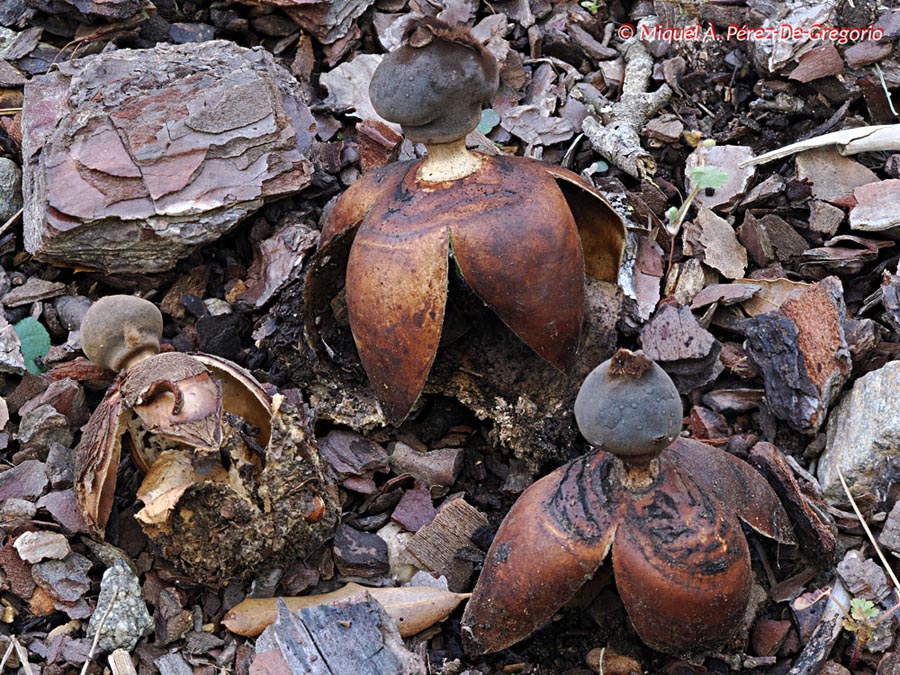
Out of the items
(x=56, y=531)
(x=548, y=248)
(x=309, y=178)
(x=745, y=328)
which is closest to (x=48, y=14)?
(x=309, y=178)

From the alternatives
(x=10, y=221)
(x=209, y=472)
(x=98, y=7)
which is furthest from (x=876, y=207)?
(x=10, y=221)

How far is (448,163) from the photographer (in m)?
2.61

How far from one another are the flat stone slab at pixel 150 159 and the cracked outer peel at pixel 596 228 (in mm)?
848

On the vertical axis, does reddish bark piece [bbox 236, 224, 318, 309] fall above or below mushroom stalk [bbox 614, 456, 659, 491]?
below

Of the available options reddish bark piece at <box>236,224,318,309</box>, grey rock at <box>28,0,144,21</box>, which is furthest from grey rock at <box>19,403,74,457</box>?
grey rock at <box>28,0,144,21</box>

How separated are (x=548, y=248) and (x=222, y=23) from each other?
5.59 ft

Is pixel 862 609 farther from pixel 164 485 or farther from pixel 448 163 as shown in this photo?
pixel 164 485

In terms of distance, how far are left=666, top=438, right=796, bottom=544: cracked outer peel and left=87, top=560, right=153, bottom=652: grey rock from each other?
1304 mm

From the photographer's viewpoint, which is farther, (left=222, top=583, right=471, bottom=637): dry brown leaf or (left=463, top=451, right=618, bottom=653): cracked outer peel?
(left=222, top=583, right=471, bottom=637): dry brown leaf

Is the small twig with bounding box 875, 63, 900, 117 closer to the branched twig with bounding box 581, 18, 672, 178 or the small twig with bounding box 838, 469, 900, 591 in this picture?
the branched twig with bounding box 581, 18, 672, 178

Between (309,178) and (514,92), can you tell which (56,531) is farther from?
(514,92)

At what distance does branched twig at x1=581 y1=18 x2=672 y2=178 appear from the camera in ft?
11.0

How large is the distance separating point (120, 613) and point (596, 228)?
1.50 meters

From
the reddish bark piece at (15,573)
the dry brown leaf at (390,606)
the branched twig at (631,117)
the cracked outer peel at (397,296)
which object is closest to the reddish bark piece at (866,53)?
the branched twig at (631,117)
